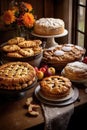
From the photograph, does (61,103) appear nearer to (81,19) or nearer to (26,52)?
(26,52)

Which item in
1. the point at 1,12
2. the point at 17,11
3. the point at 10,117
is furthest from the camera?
the point at 1,12

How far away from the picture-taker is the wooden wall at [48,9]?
257cm

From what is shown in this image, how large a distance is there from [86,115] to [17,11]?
93cm

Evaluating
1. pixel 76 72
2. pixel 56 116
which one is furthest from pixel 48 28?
pixel 56 116

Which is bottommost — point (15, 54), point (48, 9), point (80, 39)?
point (80, 39)

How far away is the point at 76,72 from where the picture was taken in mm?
1868

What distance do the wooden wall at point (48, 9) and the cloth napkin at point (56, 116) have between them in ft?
3.58

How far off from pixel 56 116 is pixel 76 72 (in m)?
0.38

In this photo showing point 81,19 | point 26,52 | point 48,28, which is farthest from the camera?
point 81,19

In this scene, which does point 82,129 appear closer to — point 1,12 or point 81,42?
point 81,42

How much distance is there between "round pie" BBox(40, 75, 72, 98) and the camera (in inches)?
65.8

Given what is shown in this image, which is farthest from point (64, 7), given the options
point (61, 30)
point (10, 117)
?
point (10, 117)

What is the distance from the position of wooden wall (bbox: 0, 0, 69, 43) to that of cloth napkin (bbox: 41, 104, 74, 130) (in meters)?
1.09

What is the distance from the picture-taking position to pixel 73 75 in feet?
6.17
